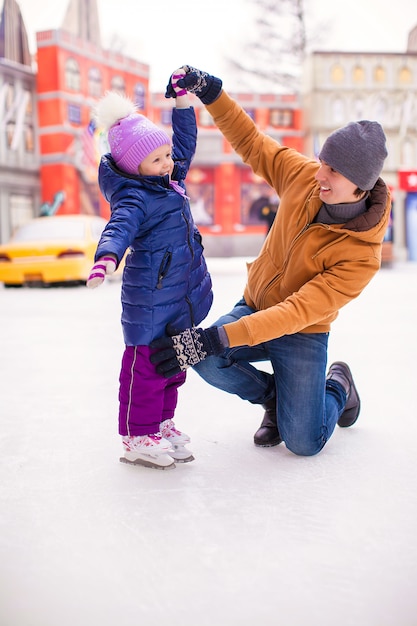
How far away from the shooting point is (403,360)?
3.32 m

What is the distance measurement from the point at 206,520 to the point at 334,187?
36.7 inches

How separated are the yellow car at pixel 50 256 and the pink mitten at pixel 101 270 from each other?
20.5ft

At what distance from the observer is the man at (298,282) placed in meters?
1.66

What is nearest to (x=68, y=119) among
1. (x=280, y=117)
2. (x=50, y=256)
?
(x=280, y=117)

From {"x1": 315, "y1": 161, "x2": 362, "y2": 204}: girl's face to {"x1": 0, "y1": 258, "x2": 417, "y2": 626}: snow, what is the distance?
771 mm

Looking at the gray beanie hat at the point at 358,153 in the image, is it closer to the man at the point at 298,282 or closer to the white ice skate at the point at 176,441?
the man at the point at 298,282

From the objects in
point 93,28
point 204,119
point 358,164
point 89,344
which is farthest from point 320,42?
point 358,164

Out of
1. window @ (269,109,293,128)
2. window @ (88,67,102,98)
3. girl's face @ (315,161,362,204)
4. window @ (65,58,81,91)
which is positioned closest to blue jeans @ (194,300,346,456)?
girl's face @ (315,161,362,204)

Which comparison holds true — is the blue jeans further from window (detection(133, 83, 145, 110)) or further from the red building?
window (detection(133, 83, 145, 110))

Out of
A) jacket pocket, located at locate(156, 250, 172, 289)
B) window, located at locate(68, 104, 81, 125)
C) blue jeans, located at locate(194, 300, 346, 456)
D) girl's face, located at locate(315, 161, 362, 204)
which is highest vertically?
window, located at locate(68, 104, 81, 125)

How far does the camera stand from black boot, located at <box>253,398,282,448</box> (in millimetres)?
2014

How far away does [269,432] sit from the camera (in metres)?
2.03

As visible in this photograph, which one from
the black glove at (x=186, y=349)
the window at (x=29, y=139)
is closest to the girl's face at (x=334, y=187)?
the black glove at (x=186, y=349)

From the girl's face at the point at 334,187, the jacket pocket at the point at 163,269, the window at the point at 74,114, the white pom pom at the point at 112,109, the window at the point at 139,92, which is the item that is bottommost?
the jacket pocket at the point at 163,269
